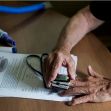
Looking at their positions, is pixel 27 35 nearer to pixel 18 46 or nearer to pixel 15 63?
pixel 18 46

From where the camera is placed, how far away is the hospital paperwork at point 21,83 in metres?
0.96

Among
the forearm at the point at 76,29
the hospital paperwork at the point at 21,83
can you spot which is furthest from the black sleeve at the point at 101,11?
the hospital paperwork at the point at 21,83

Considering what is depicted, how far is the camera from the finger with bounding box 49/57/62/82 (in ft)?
3.14

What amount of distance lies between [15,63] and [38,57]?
0.10 metres

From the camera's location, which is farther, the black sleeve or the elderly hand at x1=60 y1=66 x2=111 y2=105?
the black sleeve

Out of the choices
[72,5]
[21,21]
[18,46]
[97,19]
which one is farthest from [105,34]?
[18,46]

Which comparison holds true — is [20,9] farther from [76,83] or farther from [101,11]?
[76,83]

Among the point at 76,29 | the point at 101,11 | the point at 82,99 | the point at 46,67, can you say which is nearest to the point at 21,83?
the point at 46,67

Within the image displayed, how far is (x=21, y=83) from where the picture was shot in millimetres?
1005

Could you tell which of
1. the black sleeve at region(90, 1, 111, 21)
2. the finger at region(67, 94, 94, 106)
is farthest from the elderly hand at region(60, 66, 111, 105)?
the black sleeve at region(90, 1, 111, 21)

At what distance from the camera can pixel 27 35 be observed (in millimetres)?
1346

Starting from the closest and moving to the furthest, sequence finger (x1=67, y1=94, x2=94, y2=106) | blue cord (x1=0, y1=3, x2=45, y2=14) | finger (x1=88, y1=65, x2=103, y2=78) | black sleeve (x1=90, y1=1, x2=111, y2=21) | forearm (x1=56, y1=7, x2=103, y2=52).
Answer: finger (x1=67, y1=94, x2=94, y2=106) < finger (x1=88, y1=65, x2=103, y2=78) < forearm (x1=56, y1=7, x2=103, y2=52) < black sleeve (x1=90, y1=1, x2=111, y2=21) < blue cord (x1=0, y1=3, x2=45, y2=14)

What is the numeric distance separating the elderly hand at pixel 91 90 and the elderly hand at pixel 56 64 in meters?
0.05

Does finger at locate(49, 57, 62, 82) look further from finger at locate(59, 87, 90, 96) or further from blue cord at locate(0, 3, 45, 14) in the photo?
blue cord at locate(0, 3, 45, 14)
